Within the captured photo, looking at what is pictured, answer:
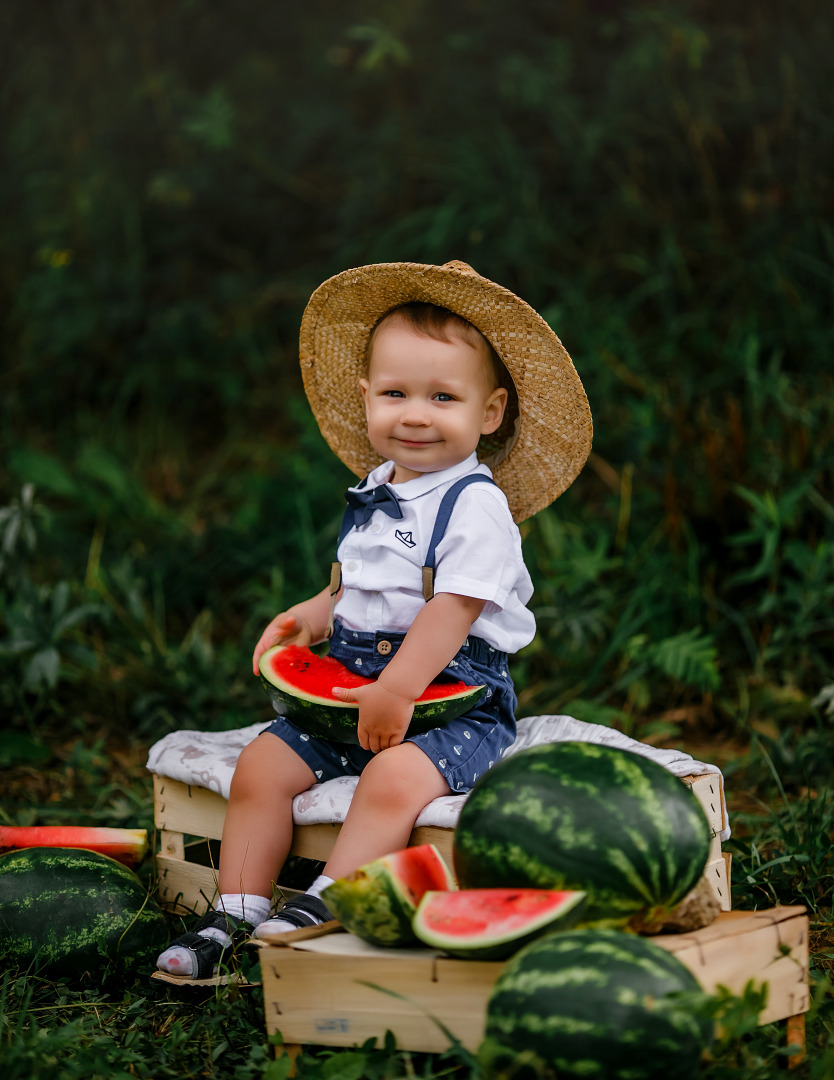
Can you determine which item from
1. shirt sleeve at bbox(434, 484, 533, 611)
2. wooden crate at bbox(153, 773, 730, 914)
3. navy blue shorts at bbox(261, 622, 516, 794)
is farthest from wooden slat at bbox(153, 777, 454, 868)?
shirt sleeve at bbox(434, 484, 533, 611)

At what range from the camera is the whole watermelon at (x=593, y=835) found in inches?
76.7

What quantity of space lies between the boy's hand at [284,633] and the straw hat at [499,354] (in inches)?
20.4

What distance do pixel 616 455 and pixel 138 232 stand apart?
3.58 metres

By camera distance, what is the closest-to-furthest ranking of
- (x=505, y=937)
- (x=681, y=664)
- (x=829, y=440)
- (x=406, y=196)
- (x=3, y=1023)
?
(x=505, y=937), (x=3, y=1023), (x=681, y=664), (x=829, y=440), (x=406, y=196)

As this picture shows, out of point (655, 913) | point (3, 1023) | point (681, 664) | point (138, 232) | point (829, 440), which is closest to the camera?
point (655, 913)

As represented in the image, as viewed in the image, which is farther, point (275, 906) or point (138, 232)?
point (138, 232)

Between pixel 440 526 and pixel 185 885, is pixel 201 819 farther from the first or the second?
pixel 440 526

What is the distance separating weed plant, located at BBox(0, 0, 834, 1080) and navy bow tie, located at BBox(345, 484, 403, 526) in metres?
1.24

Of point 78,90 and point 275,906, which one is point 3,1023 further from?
point 78,90

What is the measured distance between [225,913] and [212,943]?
10 cm

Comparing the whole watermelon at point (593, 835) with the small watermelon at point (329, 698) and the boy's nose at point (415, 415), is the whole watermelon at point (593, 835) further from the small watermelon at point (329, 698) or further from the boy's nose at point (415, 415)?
the boy's nose at point (415, 415)

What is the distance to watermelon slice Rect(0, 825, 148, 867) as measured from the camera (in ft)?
9.86

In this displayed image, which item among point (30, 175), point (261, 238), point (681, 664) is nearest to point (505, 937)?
point (681, 664)

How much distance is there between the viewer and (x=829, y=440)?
4402mm
